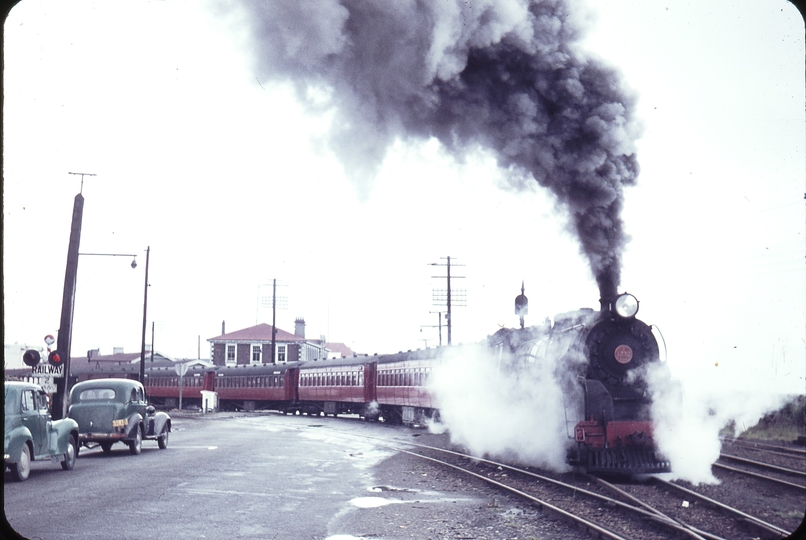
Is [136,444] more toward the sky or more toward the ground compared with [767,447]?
more toward the sky

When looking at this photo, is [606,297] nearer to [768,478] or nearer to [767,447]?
[768,478]

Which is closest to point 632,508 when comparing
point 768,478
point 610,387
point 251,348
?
point 610,387

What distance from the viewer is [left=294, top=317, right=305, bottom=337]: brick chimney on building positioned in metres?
76.6

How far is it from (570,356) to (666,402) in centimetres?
153

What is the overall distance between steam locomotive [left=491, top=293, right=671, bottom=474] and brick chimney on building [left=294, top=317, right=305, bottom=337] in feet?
218

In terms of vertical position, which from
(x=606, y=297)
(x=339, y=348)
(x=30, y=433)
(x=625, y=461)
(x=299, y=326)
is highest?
(x=299, y=326)

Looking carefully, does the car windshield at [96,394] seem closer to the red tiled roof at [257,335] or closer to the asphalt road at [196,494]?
the asphalt road at [196,494]

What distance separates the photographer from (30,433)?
1110 centimetres

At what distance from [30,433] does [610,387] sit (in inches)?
356

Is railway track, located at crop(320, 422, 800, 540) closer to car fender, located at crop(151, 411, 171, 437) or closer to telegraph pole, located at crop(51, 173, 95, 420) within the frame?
car fender, located at crop(151, 411, 171, 437)

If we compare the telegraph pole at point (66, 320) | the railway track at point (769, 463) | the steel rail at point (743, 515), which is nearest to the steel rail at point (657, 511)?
the steel rail at point (743, 515)

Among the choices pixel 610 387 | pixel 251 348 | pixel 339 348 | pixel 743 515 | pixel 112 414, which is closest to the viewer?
pixel 743 515

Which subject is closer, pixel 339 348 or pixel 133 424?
pixel 133 424

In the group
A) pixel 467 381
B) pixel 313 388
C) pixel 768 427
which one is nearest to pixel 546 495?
pixel 467 381
